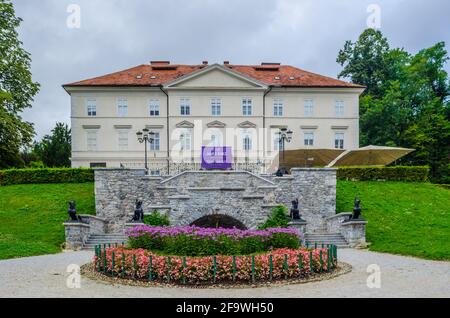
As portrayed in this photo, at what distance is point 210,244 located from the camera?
1212 centimetres

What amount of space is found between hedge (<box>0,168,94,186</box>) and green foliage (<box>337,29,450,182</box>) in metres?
29.6

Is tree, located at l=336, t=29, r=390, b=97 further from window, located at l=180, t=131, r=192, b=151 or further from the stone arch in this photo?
the stone arch

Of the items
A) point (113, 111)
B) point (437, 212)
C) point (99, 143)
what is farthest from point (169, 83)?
point (437, 212)

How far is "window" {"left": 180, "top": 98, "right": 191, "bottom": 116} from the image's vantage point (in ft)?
126

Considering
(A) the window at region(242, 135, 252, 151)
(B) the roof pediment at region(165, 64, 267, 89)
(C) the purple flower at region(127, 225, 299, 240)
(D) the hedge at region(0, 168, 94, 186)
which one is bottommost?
(C) the purple flower at region(127, 225, 299, 240)

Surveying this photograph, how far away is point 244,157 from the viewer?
125ft

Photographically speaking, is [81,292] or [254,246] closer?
[81,292]

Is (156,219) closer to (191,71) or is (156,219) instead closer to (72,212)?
(72,212)

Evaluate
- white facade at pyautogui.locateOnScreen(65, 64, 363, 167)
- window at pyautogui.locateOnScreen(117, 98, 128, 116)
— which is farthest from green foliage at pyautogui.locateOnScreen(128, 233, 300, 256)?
window at pyautogui.locateOnScreen(117, 98, 128, 116)

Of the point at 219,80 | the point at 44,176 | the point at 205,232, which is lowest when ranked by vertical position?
the point at 205,232

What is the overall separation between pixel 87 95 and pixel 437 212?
3209 centimetres

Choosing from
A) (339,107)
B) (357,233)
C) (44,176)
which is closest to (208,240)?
(357,233)

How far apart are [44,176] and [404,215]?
23836 millimetres

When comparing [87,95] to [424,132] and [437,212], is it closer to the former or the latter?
[437,212]
